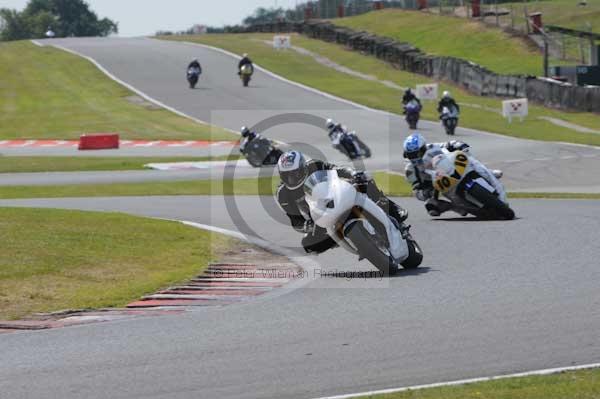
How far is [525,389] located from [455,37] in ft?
194

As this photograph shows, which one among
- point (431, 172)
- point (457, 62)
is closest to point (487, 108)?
point (457, 62)

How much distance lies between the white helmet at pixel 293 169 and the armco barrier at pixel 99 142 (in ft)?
89.3

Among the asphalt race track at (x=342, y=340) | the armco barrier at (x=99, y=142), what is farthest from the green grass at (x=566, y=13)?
the asphalt race track at (x=342, y=340)

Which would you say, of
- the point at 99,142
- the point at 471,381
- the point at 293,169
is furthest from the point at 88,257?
the point at 99,142

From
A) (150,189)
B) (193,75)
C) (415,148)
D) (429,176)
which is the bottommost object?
(150,189)

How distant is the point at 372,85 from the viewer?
55.0 metres

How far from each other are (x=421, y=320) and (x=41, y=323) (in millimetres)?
3097

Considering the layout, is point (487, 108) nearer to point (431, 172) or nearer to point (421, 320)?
point (431, 172)

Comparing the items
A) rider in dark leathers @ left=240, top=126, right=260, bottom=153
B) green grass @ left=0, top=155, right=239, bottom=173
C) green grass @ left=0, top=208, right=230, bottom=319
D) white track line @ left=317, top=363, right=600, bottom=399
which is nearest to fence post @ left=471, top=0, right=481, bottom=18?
green grass @ left=0, top=155, right=239, bottom=173

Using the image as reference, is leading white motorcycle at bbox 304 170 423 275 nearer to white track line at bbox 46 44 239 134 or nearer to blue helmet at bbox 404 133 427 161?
blue helmet at bbox 404 133 427 161

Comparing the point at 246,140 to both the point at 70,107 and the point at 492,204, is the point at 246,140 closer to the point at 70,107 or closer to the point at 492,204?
the point at 492,204

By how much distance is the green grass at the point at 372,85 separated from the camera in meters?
39.8

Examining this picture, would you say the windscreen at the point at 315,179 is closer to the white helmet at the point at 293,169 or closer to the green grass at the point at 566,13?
the white helmet at the point at 293,169

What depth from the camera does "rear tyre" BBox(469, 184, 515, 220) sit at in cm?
1692
